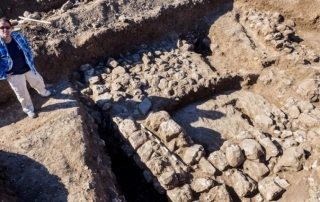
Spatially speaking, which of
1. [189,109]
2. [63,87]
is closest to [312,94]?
[189,109]

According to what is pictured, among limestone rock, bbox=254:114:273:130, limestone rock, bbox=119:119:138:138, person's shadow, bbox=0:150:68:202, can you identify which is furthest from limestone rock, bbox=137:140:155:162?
limestone rock, bbox=254:114:273:130

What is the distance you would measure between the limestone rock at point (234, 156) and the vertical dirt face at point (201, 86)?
17 millimetres

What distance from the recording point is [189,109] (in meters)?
7.02

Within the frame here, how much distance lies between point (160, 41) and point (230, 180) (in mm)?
3410

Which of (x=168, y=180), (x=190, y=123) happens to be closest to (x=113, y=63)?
(x=190, y=123)

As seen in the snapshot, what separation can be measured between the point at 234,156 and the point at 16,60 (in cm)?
342

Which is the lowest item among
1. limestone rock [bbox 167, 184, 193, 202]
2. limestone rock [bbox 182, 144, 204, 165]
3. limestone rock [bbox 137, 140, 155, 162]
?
limestone rock [bbox 167, 184, 193, 202]

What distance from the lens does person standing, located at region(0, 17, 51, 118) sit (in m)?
5.02

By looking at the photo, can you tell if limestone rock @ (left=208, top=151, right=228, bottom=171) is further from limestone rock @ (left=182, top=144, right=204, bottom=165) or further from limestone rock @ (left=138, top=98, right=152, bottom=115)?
limestone rock @ (left=138, top=98, right=152, bottom=115)

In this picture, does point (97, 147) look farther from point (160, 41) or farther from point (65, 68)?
point (160, 41)

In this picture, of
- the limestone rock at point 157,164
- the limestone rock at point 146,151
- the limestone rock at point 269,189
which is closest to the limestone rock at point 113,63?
the limestone rock at point 146,151

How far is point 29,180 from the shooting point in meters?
4.88

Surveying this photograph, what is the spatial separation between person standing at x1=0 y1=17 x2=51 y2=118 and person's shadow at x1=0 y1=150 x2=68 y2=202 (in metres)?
0.95

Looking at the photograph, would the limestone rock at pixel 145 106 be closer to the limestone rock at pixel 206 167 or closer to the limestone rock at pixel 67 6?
the limestone rock at pixel 206 167
